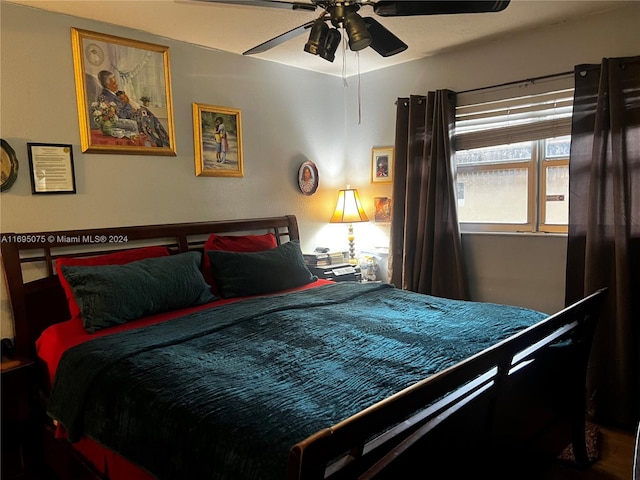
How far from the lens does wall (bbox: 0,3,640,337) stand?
245cm

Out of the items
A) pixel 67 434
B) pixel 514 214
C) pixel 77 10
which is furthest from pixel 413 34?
pixel 67 434

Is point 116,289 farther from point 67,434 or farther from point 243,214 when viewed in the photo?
point 243,214

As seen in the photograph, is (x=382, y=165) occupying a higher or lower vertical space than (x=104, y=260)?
higher

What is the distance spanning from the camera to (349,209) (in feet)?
12.8


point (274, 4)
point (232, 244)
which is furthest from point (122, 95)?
point (274, 4)

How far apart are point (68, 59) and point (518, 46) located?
2.85 metres

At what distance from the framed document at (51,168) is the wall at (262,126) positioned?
0.04 m

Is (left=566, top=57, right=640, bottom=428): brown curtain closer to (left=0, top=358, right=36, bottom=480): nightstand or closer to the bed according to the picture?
the bed

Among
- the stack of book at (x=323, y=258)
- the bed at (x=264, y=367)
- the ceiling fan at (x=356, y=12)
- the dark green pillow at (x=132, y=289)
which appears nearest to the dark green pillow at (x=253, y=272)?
the bed at (x=264, y=367)

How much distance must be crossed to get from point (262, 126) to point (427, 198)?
1403 millimetres

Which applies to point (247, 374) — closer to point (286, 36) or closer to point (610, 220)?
point (286, 36)

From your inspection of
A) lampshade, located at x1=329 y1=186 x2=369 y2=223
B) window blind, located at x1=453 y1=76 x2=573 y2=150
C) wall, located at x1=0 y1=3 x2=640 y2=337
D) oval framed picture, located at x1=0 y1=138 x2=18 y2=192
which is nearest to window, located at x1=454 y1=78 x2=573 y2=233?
window blind, located at x1=453 y1=76 x2=573 y2=150

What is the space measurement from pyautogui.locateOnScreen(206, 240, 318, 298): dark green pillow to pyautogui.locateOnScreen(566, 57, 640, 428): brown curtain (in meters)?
1.81

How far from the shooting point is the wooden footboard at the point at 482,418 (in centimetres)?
103
